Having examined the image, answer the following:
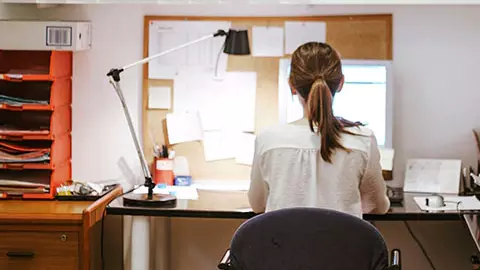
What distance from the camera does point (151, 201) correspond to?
8.87ft

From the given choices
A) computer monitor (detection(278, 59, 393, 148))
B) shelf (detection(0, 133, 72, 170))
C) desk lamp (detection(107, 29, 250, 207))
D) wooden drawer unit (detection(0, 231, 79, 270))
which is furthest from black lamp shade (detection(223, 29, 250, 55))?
wooden drawer unit (detection(0, 231, 79, 270))

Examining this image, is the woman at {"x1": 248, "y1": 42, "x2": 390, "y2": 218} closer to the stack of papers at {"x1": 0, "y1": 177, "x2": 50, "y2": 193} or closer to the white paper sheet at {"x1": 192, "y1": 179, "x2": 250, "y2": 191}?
the white paper sheet at {"x1": 192, "y1": 179, "x2": 250, "y2": 191}

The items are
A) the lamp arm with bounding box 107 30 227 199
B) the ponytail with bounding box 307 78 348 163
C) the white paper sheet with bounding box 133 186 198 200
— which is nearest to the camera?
the ponytail with bounding box 307 78 348 163

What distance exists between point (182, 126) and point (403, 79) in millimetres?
961

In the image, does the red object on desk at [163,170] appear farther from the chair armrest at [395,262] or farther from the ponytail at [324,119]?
the chair armrest at [395,262]

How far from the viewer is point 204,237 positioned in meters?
3.26

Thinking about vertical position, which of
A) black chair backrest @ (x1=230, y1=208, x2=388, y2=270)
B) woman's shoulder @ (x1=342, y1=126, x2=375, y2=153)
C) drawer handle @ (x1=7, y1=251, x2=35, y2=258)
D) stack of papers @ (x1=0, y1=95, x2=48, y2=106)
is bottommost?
drawer handle @ (x1=7, y1=251, x2=35, y2=258)

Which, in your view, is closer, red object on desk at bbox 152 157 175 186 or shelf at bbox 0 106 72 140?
shelf at bbox 0 106 72 140

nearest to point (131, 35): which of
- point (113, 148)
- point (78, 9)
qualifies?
point (78, 9)

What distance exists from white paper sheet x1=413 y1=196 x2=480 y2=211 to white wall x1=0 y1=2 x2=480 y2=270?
1.05 ft

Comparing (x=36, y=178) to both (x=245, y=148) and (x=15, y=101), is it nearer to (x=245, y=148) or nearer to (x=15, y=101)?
(x=15, y=101)

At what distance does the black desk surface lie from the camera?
2.58 metres

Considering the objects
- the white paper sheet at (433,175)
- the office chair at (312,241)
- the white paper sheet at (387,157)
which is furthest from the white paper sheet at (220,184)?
the office chair at (312,241)

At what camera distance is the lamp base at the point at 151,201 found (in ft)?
8.89
